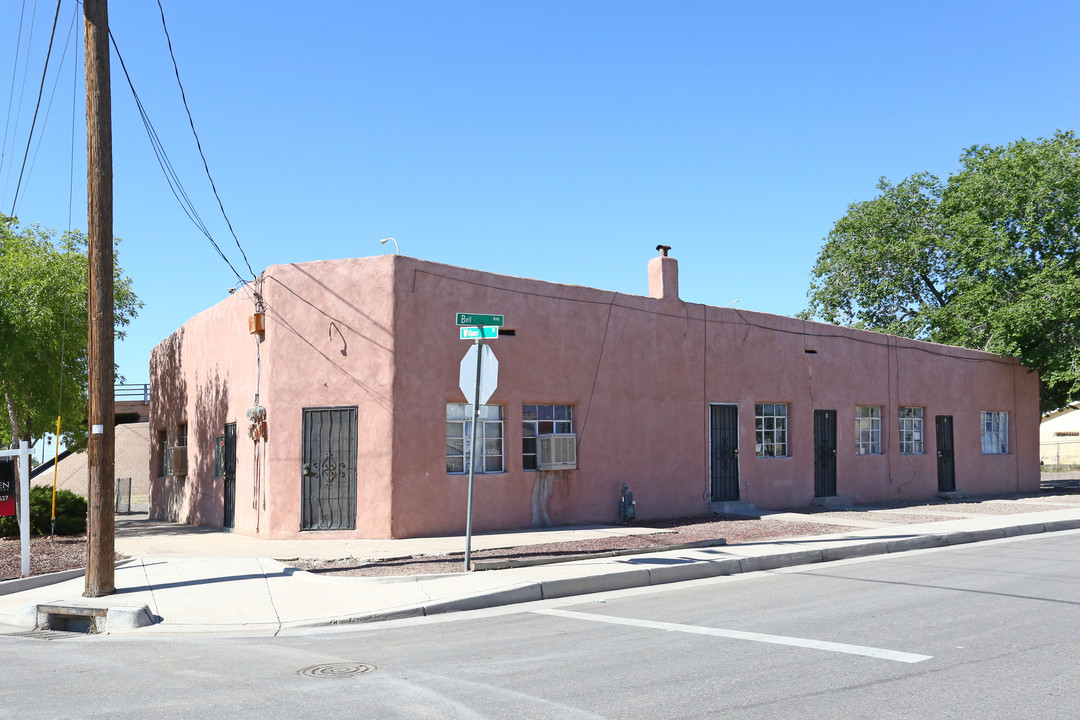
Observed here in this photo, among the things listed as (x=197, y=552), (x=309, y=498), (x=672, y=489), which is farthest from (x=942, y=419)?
(x=197, y=552)

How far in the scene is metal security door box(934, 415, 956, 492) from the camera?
2392 cm

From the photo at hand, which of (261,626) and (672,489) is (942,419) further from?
(261,626)

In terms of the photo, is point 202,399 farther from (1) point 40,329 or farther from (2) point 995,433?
(2) point 995,433

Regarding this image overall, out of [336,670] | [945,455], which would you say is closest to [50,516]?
[336,670]

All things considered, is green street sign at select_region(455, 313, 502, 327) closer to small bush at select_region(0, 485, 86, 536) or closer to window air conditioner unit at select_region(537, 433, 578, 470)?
window air conditioner unit at select_region(537, 433, 578, 470)

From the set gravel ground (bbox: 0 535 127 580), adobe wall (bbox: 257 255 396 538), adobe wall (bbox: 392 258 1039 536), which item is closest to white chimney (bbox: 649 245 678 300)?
adobe wall (bbox: 392 258 1039 536)

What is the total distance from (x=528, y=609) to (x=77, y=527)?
11.5m

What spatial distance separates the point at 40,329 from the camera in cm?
1752

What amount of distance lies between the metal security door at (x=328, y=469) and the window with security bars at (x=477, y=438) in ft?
5.35

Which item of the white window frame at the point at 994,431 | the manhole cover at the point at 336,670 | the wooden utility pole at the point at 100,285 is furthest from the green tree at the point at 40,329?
the white window frame at the point at 994,431

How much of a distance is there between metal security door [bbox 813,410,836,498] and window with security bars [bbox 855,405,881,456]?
3.23ft

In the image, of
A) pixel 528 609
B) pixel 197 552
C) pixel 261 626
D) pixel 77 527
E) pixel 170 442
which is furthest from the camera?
pixel 170 442

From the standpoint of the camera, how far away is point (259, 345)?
1557cm

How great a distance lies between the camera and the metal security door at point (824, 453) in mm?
20894
